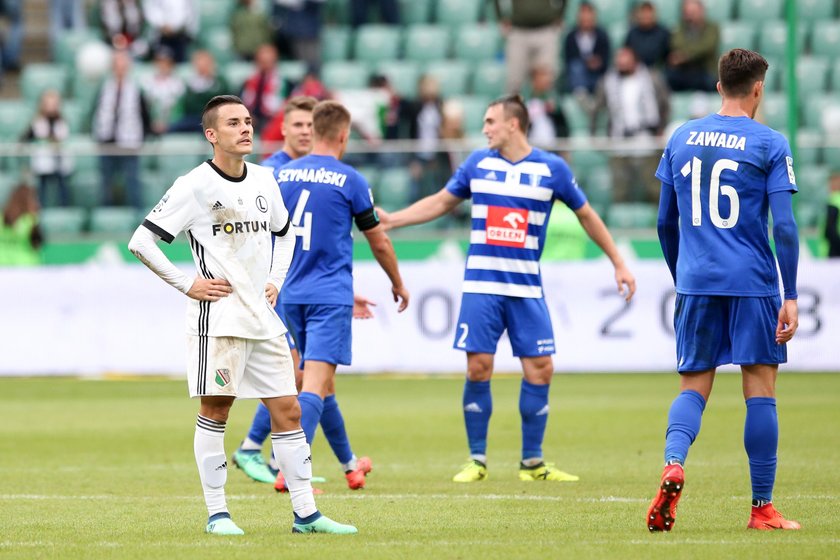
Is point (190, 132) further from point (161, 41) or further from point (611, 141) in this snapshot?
point (611, 141)

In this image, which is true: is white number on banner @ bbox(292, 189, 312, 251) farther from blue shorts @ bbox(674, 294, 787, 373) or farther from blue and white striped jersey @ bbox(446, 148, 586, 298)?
blue shorts @ bbox(674, 294, 787, 373)

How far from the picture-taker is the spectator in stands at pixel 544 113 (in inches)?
781

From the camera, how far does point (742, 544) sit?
673 centimetres

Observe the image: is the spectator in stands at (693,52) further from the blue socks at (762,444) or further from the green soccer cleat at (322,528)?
the green soccer cleat at (322,528)

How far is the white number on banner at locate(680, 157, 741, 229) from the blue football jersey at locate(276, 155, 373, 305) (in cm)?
245

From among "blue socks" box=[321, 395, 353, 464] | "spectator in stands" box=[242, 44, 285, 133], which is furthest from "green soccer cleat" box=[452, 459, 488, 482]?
"spectator in stands" box=[242, 44, 285, 133]

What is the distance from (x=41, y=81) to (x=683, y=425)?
18.3 metres

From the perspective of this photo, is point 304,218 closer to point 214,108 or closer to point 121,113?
point 214,108

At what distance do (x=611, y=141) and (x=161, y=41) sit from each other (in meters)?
7.62

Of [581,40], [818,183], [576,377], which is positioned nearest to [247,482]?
[576,377]

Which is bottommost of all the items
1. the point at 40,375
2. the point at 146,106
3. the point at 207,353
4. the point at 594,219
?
the point at 40,375

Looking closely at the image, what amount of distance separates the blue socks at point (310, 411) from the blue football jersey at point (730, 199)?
256 cm

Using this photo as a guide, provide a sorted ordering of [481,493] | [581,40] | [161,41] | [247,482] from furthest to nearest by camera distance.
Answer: [161,41], [581,40], [247,482], [481,493]

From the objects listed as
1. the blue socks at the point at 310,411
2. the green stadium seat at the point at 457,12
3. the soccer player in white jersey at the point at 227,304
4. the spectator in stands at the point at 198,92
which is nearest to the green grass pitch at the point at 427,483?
the soccer player in white jersey at the point at 227,304
